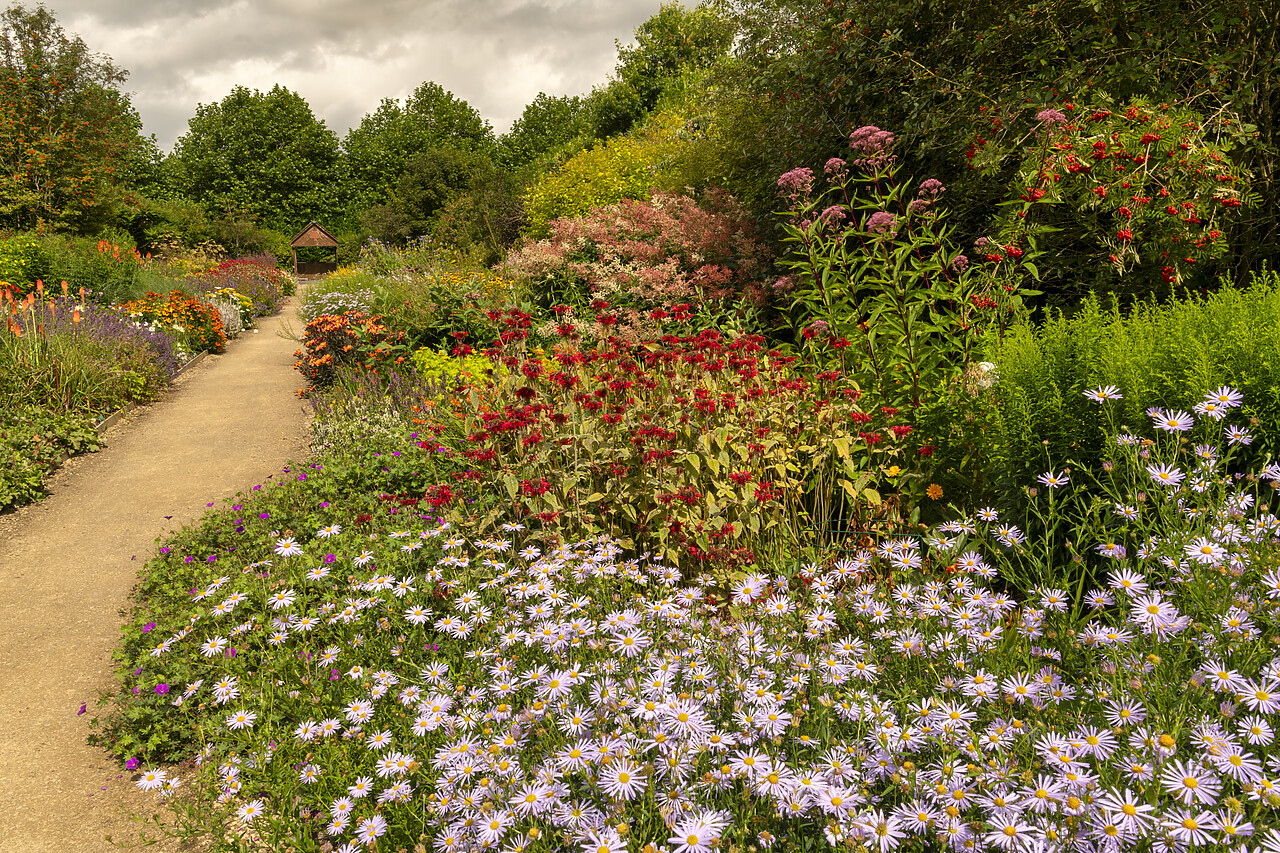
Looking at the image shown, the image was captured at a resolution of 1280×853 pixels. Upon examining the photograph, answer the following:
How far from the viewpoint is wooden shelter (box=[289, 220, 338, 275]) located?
3216cm

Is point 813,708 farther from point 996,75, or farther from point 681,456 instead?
point 996,75

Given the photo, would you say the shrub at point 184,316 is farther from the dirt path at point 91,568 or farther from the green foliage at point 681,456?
the green foliage at point 681,456

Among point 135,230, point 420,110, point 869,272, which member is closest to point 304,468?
point 869,272

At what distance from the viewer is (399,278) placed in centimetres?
1125

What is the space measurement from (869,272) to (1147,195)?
6.30ft

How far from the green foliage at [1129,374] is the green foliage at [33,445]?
7141 millimetres

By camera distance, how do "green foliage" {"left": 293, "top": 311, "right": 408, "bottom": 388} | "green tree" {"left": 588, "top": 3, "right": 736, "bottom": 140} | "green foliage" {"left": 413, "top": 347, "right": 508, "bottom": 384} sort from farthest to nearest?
"green tree" {"left": 588, "top": 3, "right": 736, "bottom": 140}
"green foliage" {"left": 293, "top": 311, "right": 408, "bottom": 388}
"green foliage" {"left": 413, "top": 347, "right": 508, "bottom": 384}

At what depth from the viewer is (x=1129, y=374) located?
251 cm

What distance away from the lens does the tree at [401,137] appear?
4356 cm

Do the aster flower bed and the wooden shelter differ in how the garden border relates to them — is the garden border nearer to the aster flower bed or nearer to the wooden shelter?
the aster flower bed

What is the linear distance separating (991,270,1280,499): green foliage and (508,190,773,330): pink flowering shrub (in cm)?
363

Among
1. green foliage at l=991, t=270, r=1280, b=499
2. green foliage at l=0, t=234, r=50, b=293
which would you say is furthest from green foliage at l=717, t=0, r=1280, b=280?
green foliage at l=0, t=234, r=50, b=293

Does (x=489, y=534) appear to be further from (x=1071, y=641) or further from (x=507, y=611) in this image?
(x=1071, y=641)

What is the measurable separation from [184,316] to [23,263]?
2984mm
